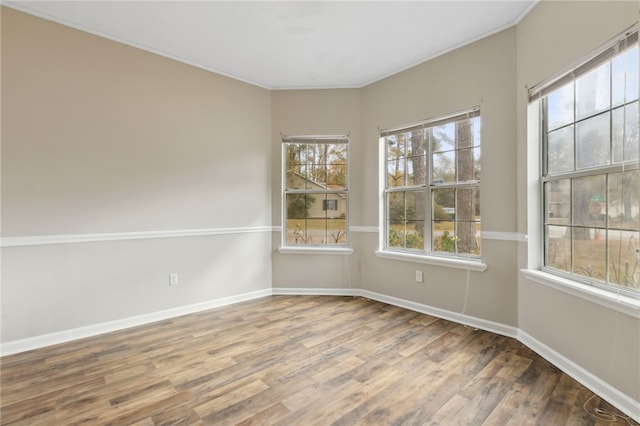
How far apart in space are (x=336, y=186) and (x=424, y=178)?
3.86ft

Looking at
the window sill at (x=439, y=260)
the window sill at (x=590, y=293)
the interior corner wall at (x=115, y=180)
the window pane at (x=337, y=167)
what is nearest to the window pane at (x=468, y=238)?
the window sill at (x=439, y=260)

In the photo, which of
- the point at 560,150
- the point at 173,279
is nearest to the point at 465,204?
the point at 560,150

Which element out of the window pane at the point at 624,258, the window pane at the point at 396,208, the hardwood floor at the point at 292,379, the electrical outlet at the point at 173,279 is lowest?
the hardwood floor at the point at 292,379

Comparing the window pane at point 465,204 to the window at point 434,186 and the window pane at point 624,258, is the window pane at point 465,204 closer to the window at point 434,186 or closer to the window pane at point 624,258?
the window at point 434,186

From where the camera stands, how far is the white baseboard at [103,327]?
100 inches

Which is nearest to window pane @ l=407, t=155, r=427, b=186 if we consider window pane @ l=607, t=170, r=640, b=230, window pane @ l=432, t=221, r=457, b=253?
window pane @ l=432, t=221, r=457, b=253

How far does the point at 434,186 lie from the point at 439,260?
2.67 ft

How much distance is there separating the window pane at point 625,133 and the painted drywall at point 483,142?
0.85 m

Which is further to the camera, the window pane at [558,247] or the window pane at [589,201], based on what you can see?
the window pane at [558,247]

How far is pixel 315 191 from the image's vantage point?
420cm

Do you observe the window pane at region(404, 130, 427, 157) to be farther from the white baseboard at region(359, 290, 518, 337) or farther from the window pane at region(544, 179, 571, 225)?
the white baseboard at region(359, 290, 518, 337)

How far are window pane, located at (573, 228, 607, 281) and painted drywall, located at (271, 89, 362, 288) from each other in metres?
2.24

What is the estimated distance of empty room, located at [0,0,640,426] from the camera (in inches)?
76.4

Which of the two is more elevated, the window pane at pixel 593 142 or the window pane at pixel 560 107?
the window pane at pixel 560 107
